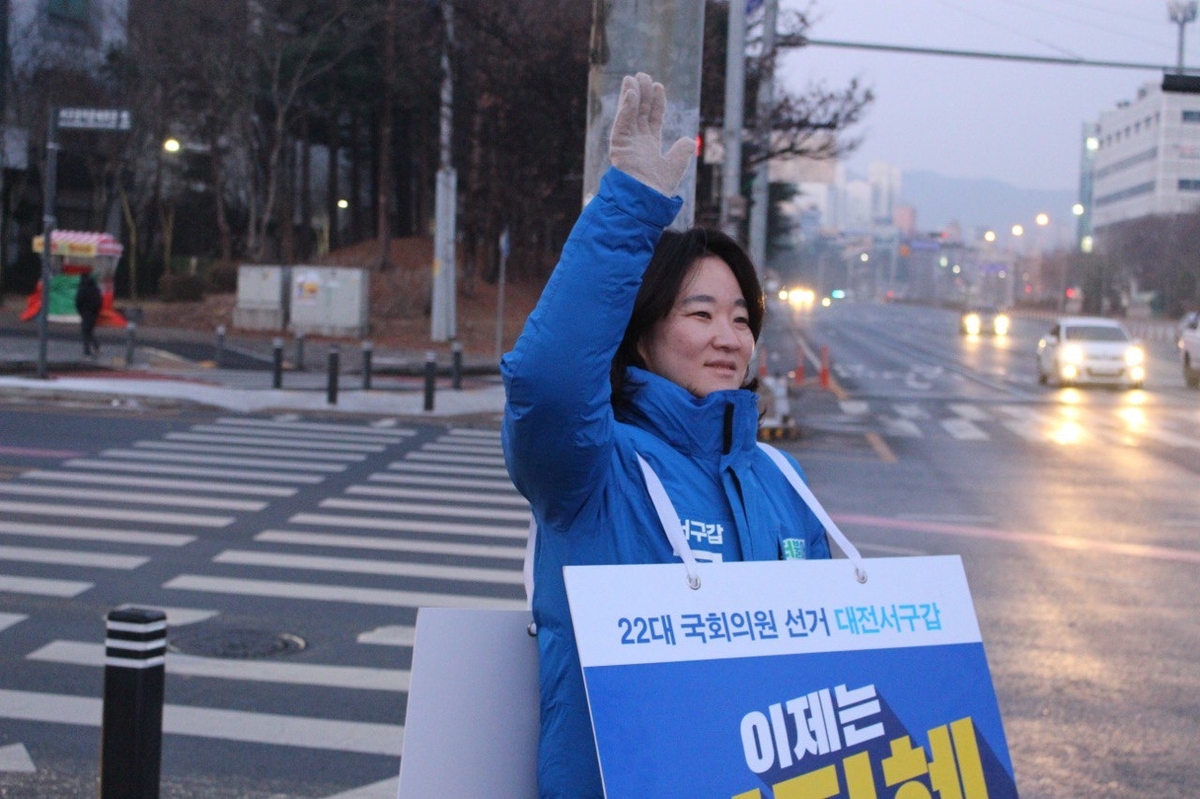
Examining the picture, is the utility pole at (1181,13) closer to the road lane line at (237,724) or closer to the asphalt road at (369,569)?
the asphalt road at (369,569)

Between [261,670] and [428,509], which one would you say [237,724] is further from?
[428,509]

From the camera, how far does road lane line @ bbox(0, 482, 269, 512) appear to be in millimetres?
11703

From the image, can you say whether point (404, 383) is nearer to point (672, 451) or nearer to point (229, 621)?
point (229, 621)

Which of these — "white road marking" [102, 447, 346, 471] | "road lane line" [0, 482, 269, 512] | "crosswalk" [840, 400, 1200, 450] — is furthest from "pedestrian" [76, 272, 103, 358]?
"road lane line" [0, 482, 269, 512]

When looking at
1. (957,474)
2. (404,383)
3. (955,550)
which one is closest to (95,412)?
(404,383)

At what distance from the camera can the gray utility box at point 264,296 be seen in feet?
126

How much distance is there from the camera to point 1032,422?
2256 cm

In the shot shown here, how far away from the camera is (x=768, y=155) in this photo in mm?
26156

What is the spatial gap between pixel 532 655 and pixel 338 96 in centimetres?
4863

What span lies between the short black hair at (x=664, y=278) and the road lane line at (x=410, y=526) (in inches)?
326

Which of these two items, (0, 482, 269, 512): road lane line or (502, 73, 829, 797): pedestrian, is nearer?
(502, 73, 829, 797): pedestrian

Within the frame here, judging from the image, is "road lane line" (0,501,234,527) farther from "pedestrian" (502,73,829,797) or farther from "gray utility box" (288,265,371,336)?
"gray utility box" (288,265,371,336)

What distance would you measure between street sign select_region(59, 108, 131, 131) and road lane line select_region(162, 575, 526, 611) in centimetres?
964

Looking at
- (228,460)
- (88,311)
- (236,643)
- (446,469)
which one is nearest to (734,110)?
(446,469)
